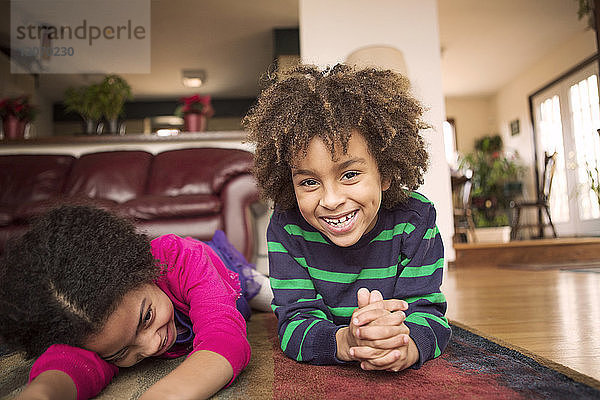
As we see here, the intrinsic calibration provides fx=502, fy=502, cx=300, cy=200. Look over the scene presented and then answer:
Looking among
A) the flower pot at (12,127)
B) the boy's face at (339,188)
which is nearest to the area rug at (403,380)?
the boy's face at (339,188)

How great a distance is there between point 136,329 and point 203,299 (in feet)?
0.49

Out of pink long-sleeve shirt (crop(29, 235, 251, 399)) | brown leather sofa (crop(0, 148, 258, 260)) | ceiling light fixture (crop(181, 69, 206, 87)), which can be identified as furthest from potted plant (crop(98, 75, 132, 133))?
ceiling light fixture (crop(181, 69, 206, 87))

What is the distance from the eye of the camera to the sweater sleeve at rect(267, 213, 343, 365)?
90 cm

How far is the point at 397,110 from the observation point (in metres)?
0.93

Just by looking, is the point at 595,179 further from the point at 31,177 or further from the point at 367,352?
the point at 367,352

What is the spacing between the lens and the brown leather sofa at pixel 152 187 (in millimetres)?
2484

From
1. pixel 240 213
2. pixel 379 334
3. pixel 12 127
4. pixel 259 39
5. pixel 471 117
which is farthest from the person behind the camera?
pixel 471 117

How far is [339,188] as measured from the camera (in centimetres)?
87

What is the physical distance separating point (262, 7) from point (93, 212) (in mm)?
4708

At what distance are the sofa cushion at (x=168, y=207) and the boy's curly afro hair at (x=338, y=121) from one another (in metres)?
1.54

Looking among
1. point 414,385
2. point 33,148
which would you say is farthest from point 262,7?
point 414,385

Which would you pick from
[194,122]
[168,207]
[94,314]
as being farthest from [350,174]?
[194,122]

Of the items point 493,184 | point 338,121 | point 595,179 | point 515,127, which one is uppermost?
point 515,127

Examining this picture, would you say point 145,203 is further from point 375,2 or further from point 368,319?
point 375,2
